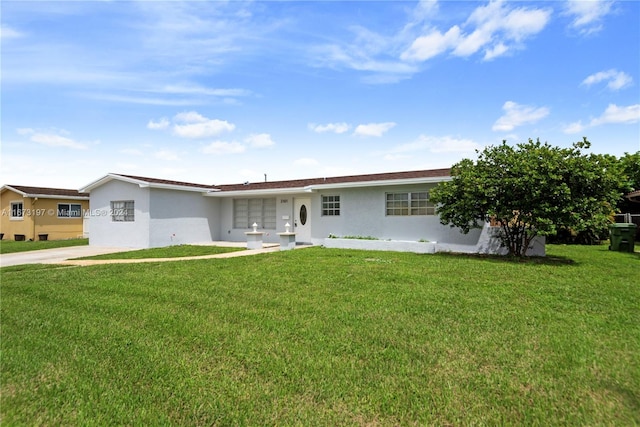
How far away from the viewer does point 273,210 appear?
18641mm

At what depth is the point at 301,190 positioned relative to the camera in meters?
16.6

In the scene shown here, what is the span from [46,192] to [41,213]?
143cm

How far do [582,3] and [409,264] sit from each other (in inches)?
330

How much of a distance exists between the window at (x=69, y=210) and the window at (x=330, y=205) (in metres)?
18.9

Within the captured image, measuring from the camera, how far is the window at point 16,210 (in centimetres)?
2302

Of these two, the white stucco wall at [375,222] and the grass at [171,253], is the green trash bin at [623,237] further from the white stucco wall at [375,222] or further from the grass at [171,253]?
the grass at [171,253]

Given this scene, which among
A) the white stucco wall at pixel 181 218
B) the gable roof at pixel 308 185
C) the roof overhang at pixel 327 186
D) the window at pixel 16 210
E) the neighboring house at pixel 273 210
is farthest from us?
the window at pixel 16 210

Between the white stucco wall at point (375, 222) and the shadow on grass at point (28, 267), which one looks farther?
the white stucco wall at point (375, 222)

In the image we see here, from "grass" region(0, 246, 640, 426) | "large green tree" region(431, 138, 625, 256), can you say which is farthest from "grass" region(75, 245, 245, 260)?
"large green tree" region(431, 138, 625, 256)

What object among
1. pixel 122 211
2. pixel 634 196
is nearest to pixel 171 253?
pixel 122 211

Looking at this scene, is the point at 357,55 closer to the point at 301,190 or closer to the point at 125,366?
the point at 301,190

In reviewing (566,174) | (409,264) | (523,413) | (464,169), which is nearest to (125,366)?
(523,413)

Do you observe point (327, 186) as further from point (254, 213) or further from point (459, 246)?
point (459, 246)

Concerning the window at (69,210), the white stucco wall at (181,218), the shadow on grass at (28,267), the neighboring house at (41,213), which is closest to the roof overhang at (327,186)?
the white stucco wall at (181,218)
